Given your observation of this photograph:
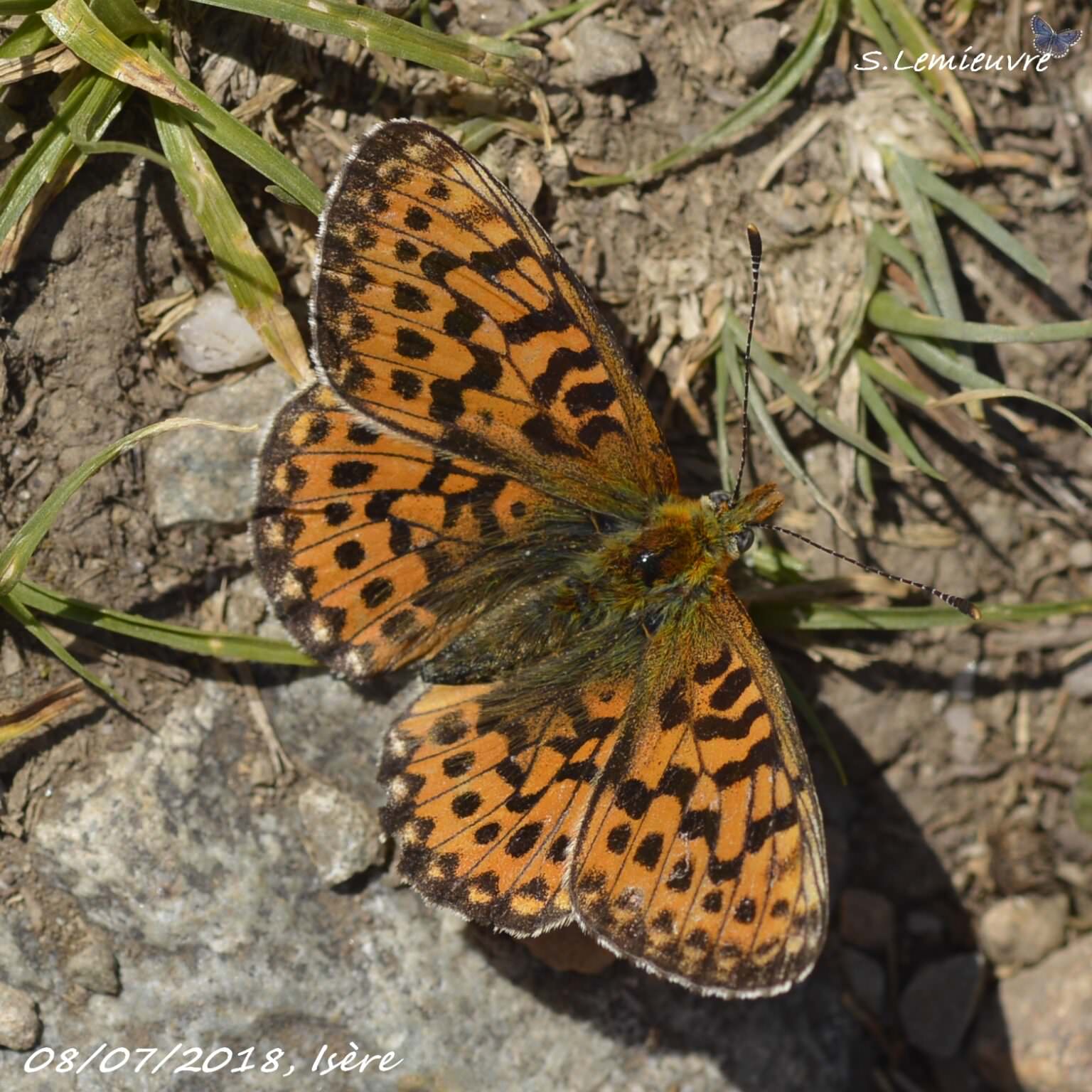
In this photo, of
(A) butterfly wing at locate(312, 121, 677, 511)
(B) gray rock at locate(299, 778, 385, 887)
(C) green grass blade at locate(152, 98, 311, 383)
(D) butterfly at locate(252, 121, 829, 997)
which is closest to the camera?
(A) butterfly wing at locate(312, 121, 677, 511)

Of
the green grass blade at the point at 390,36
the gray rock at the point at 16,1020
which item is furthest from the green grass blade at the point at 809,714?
the gray rock at the point at 16,1020

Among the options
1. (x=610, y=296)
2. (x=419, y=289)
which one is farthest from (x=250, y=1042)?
(x=610, y=296)

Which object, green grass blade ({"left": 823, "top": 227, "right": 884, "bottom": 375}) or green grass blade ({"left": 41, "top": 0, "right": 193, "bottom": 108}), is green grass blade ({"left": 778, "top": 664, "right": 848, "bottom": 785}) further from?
green grass blade ({"left": 41, "top": 0, "right": 193, "bottom": 108})

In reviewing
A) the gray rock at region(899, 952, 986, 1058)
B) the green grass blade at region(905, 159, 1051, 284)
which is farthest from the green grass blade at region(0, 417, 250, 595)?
the gray rock at region(899, 952, 986, 1058)

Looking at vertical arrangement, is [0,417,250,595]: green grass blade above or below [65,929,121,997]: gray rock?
above

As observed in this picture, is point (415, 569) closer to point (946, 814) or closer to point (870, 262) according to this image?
point (870, 262)
